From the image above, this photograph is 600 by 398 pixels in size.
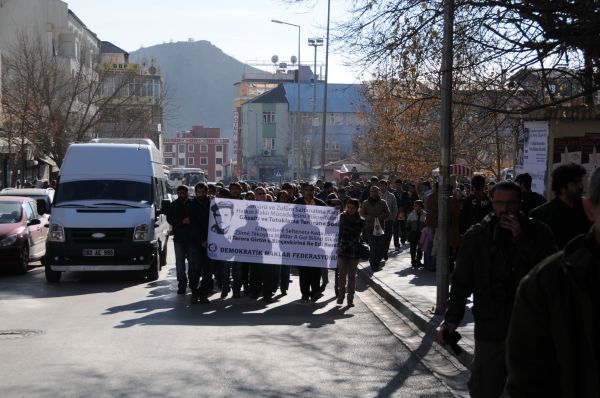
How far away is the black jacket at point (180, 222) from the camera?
15873 mm

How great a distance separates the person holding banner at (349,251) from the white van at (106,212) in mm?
3252

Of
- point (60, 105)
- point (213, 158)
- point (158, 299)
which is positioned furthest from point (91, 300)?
point (213, 158)

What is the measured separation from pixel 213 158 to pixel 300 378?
17208 centimetres

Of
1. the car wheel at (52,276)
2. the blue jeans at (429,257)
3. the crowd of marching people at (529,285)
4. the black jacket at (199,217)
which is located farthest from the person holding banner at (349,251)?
the car wheel at (52,276)

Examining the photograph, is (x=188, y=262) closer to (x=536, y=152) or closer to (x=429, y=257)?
(x=536, y=152)

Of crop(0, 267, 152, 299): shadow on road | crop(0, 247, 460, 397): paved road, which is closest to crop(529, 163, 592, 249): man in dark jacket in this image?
crop(0, 247, 460, 397): paved road

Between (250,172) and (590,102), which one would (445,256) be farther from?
(250,172)

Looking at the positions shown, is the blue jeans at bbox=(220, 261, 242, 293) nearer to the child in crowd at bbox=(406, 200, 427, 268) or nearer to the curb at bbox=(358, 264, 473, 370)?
the curb at bbox=(358, 264, 473, 370)

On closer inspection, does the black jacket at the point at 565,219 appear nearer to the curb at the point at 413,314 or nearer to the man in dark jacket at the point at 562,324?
the curb at the point at 413,314

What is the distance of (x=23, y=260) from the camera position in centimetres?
1919

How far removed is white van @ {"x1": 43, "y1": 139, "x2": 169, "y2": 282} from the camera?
17594mm

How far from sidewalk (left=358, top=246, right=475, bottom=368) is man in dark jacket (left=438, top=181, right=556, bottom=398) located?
12.6ft

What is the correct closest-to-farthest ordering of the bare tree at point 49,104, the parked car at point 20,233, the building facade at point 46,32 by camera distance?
the parked car at point 20,233, the bare tree at point 49,104, the building facade at point 46,32

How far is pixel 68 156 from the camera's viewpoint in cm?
1906
